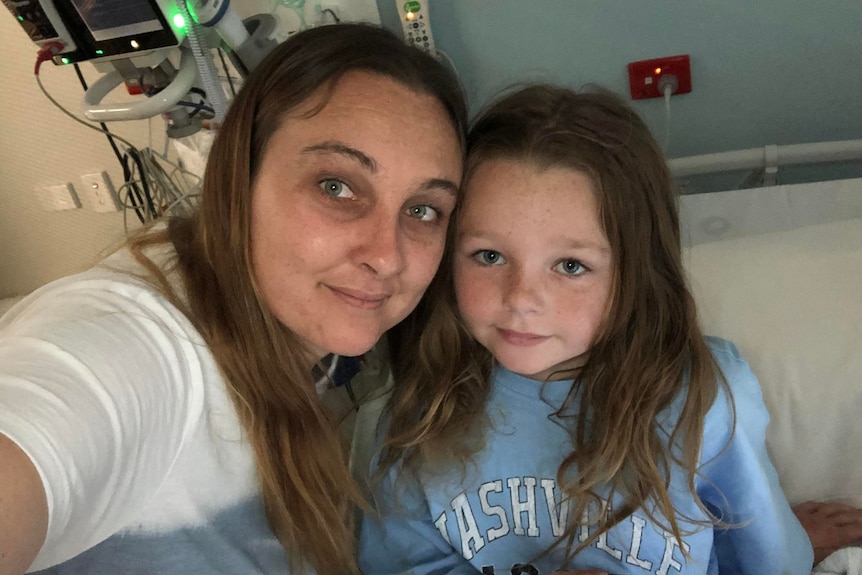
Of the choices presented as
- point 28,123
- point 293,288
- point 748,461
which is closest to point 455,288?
point 293,288

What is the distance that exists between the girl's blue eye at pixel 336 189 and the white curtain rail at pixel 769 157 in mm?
895

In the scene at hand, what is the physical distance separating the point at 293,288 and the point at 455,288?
0.94 feet

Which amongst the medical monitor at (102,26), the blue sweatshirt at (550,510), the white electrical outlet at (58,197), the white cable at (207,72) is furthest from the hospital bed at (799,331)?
the white electrical outlet at (58,197)

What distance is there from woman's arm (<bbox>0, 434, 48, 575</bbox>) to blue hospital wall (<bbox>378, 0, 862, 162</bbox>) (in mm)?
1415

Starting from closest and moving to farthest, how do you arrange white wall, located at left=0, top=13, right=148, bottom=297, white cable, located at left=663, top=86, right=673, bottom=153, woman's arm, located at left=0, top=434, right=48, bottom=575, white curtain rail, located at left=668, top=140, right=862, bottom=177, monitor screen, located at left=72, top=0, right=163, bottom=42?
woman's arm, located at left=0, top=434, right=48, bottom=575 < monitor screen, located at left=72, top=0, right=163, bottom=42 < white curtain rail, located at left=668, top=140, right=862, bottom=177 < white cable, located at left=663, top=86, right=673, bottom=153 < white wall, located at left=0, top=13, right=148, bottom=297

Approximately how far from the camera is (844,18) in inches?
56.1

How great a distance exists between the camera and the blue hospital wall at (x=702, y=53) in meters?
1.46

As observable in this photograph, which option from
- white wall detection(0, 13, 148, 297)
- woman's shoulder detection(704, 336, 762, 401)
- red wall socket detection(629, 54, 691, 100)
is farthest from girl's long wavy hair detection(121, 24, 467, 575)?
white wall detection(0, 13, 148, 297)

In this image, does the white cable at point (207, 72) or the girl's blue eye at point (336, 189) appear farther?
the white cable at point (207, 72)

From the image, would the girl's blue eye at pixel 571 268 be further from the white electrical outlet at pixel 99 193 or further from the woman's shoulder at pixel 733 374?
the white electrical outlet at pixel 99 193

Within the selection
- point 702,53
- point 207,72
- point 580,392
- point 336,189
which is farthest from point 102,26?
point 702,53

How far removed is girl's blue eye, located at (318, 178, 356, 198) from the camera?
2.86 ft

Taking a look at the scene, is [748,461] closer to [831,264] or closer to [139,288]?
[831,264]

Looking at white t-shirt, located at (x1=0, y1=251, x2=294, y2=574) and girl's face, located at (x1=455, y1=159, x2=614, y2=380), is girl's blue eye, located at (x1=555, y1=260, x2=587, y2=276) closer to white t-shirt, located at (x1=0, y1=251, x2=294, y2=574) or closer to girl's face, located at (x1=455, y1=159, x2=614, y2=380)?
girl's face, located at (x1=455, y1=159, x2=614, y2=380)
